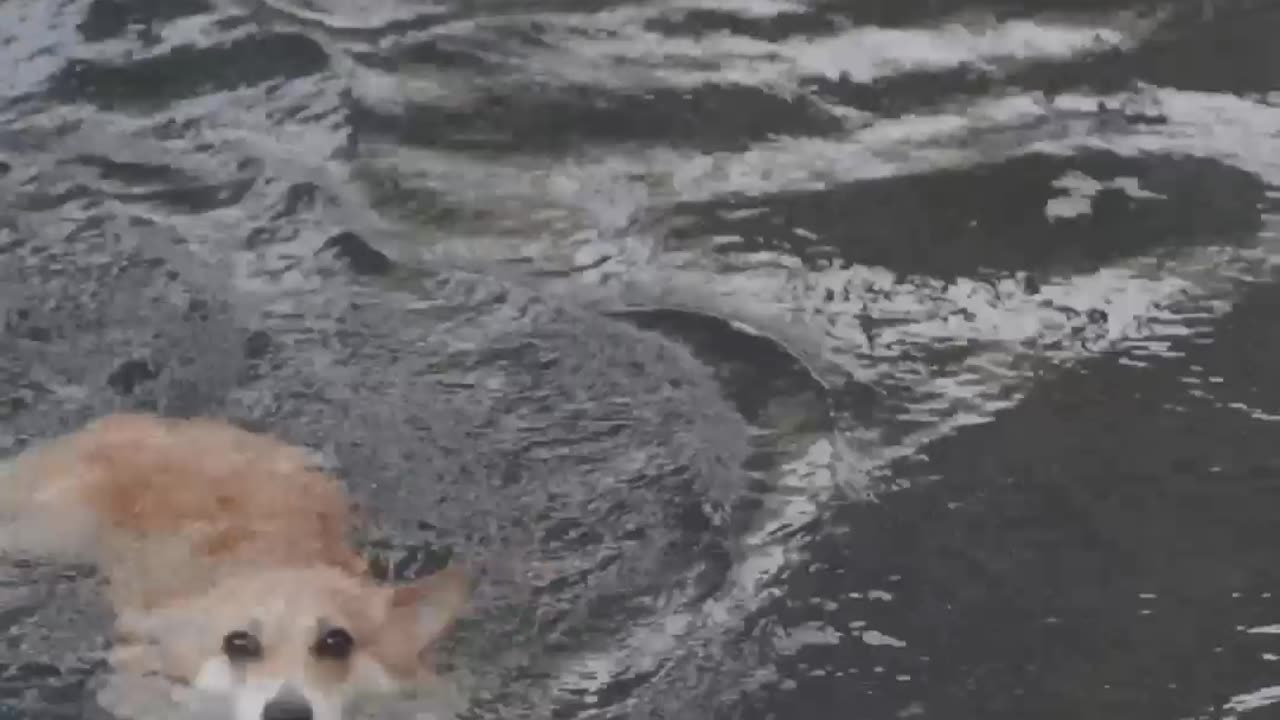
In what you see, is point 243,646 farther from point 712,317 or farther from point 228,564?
point 712,317

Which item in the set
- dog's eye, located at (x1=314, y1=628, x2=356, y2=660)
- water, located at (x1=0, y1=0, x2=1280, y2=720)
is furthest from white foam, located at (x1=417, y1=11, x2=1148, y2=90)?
dog's eye, located at (x1=314, y1=628, x2=356, y2=660)

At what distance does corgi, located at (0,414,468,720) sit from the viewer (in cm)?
358

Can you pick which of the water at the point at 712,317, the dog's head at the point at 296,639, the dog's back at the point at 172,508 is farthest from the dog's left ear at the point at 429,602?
the dog's back at the point at 172,508

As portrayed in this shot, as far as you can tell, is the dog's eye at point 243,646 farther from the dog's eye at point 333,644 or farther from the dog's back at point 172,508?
the dog's back at point 172,508

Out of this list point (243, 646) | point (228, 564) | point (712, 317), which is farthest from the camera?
point (712, 317)

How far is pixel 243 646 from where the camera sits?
356 centimetres

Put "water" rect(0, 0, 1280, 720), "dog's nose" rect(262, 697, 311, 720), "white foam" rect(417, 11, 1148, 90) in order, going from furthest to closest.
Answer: "white foam" rect(417, 11, 1148, 90), "water" rect(0, 0, 1280, 720), "dog's nose" rect(262, 697, 311, 720)

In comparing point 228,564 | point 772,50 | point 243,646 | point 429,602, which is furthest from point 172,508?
point 772,50

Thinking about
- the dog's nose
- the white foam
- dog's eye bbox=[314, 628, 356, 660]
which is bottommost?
the dog's nose

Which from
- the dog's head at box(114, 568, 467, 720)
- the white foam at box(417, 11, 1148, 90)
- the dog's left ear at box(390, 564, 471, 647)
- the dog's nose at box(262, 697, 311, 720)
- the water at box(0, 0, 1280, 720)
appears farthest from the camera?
the white foam at box(417, 11, 1148, 90)

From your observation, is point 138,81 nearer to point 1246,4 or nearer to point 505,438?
point 505,438

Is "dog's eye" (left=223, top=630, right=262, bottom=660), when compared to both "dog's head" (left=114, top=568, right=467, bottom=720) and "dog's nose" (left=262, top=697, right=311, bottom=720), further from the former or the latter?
"dog's nose" (left=262, top=697, right=311, bottom=720)

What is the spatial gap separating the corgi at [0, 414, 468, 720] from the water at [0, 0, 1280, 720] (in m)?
0.15

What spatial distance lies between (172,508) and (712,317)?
6.15 feet
